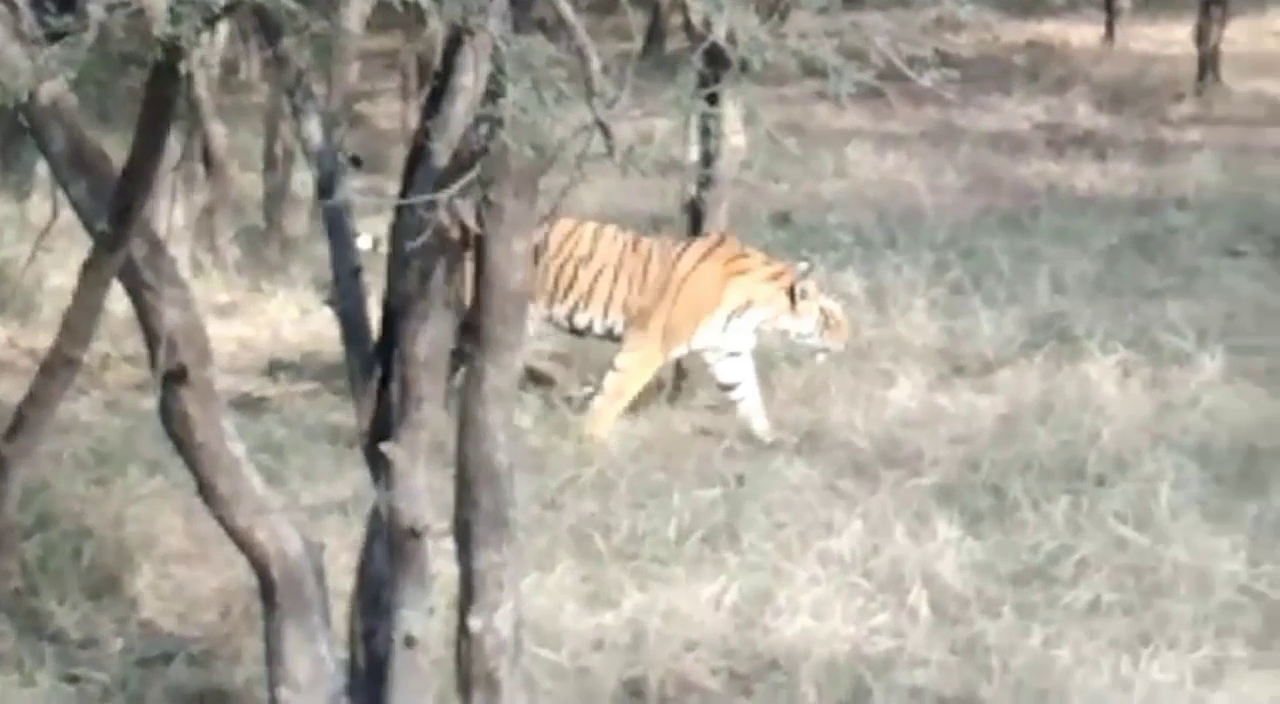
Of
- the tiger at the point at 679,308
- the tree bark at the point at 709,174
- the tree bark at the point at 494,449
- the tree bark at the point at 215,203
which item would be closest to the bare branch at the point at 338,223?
the tree bark at the point at 494,449

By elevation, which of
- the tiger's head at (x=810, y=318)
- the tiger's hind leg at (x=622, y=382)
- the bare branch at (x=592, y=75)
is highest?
the bare branch at (x=592, y=75)

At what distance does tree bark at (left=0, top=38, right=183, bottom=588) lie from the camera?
2.65m

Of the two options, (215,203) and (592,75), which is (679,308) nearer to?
(215,203)

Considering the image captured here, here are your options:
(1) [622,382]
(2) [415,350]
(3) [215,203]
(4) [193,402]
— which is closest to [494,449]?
(2) [415,350]

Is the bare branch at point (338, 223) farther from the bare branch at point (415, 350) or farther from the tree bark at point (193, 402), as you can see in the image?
the tree bark at point (193, 402)

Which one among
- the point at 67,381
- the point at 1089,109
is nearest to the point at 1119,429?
the point at 67,381

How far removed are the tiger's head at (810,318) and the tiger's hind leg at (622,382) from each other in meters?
0.36

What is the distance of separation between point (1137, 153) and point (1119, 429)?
470 cm

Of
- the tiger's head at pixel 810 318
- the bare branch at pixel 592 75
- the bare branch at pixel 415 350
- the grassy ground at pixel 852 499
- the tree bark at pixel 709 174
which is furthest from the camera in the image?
the tiger's head at pixel 810 318

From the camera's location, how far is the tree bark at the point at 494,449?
104 inches

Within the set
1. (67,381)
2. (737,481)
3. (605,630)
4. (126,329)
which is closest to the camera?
(67,381)

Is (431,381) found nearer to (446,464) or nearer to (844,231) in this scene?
(446,464)

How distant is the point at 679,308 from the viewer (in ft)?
18.1

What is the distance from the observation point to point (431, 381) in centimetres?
273
